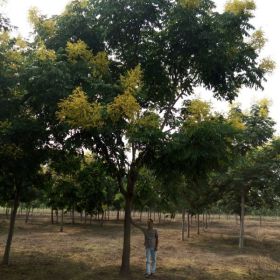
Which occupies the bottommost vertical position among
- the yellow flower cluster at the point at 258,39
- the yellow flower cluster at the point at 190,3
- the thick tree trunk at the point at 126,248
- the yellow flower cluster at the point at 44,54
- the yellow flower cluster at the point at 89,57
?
the thick tree trunk at the point at 126,248

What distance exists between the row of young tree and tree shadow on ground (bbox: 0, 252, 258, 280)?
2.53ft

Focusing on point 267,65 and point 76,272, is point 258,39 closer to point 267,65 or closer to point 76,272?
point 267,65

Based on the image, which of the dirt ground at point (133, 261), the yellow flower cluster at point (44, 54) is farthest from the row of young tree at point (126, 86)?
the dirt ground at point (133, 261)

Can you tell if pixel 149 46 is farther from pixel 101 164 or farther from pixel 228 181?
pixel 228 181

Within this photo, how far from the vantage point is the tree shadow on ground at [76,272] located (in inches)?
503

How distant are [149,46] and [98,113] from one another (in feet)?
12.1

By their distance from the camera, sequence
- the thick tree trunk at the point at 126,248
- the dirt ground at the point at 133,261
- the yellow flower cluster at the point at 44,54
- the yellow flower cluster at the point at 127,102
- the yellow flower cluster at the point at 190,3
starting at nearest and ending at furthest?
the yellow flower cluster at the point at 127,102 → the yellow flower cluster at the point at 44,54 → the yellow flower cluster at the point at 190,3 → the thick tree trunk at the point at 126,248 → the dirt ground at the point at 133,261

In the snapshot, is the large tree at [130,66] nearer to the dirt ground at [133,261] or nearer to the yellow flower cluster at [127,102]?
the yellow flower cluster at [127,102]

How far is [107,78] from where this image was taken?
12.6m

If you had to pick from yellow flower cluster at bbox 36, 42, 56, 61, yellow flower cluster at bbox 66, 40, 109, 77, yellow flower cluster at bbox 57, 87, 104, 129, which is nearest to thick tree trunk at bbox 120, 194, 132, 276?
yellow flower cluster at bbox 57, 87, 104, 129

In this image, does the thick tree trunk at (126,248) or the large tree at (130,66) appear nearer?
the large tree at (130,66)

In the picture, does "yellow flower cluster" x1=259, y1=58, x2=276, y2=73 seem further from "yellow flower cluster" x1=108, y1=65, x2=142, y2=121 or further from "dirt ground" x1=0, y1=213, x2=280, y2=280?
"dirt ground" x1=0, y1=213, x2=280, y2=280

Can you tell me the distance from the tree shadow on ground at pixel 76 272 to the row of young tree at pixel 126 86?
77 cm

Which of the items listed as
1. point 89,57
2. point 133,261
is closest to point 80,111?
point 89,57
